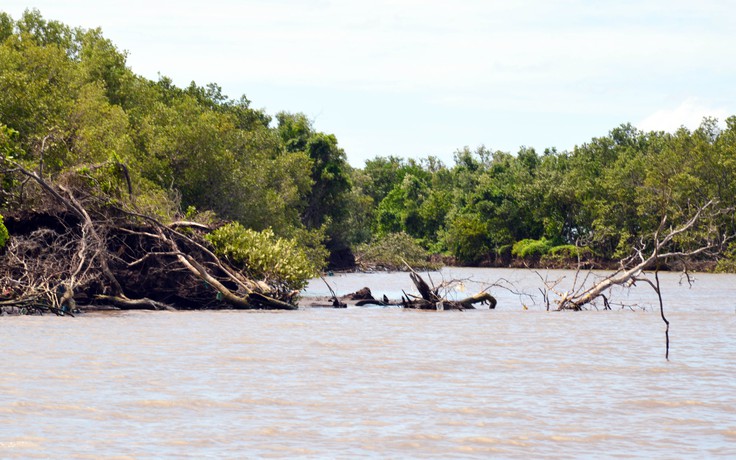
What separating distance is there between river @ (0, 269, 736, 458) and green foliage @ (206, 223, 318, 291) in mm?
3583

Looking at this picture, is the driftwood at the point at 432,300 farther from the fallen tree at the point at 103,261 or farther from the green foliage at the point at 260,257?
the fallen tree at the point at 103,261

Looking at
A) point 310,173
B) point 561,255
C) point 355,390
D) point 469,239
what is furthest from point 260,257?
point 469,239

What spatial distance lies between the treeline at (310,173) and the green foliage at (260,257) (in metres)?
1.28

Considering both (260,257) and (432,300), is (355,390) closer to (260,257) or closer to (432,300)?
(260,257)

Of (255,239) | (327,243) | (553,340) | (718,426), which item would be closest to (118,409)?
(718,426)

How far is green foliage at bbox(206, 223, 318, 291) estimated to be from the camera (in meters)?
31.6

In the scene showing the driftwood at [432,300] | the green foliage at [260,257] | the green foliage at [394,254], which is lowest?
the driftwood at [432,300]

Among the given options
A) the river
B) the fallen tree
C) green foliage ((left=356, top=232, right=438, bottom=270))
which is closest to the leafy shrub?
green foliage ((left=356, top=232, right=438, bottom=270))

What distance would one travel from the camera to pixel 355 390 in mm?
15938

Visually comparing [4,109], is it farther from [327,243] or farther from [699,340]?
[327,243]

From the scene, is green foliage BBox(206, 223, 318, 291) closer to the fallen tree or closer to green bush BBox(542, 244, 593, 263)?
the fallen tree

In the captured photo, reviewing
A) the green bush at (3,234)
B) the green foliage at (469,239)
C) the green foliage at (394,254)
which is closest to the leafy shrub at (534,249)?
the green foliage at (469,239)

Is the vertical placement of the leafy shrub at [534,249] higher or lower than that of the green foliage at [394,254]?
higher

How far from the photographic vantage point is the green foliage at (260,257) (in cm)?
3161
